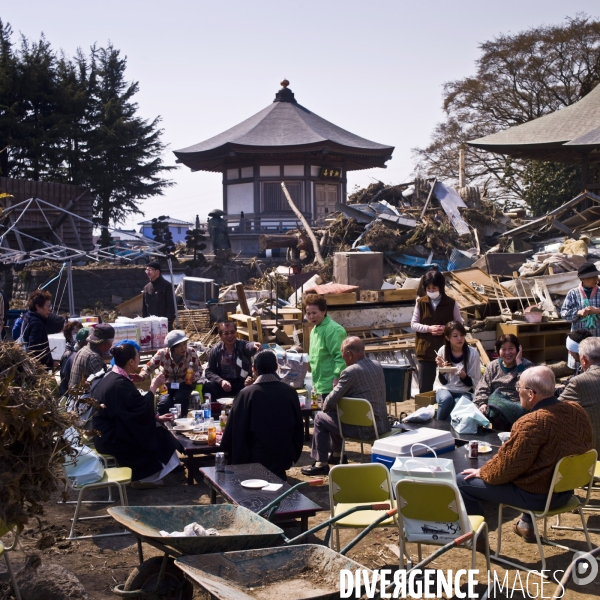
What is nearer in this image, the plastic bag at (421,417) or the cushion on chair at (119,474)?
the cushion on chair at (119,474)

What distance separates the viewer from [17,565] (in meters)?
4.57

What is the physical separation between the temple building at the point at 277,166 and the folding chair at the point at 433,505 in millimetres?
24069

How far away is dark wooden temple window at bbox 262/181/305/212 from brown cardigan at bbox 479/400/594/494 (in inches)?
987

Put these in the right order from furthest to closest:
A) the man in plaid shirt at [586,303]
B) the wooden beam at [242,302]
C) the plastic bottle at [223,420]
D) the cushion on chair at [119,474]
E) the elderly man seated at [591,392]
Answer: the wooden beam at [242,302] → the man in plaid shirt at [586,303] → the plastic bottle at [223,420] → the elderly man seated at [591,392] → the cushion on chair at [119,474]

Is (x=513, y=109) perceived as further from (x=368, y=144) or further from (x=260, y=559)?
(x=260, y=559)

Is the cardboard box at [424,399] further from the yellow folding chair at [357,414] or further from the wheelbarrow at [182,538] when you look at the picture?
the wheelbarrow at [182,538]

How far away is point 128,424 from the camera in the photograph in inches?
237

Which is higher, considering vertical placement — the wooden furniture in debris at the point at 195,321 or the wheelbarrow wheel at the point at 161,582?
the wooden furniture in debris at the point at 195,321

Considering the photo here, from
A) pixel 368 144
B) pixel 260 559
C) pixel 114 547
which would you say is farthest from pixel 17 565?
pixel 368 144

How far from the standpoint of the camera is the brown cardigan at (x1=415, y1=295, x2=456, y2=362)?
27.4 ft

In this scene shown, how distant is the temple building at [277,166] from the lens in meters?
28.7

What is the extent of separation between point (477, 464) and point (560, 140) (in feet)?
53.3

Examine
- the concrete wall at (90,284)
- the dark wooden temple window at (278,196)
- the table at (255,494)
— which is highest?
the dark wooden temple window at (278,196)

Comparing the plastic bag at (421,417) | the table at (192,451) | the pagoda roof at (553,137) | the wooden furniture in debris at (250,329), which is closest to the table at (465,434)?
the plastic bag at (421,417)
